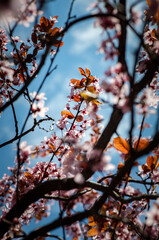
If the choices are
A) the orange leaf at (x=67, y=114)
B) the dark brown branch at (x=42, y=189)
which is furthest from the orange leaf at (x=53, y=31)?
the dark brown branch at (x=42, y=189)

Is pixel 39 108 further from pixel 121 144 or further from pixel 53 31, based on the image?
pixel 53 31

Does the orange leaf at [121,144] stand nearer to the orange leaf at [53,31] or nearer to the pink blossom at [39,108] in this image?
the pink blossom at [39,108]

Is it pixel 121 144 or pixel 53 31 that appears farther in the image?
pixel 53 31

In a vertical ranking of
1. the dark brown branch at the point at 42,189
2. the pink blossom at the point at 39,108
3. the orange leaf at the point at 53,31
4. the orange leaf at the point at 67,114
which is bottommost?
the dark brown branch at the point at 42,189

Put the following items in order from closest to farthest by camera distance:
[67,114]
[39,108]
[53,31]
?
[39,108], [53,31], [67,114]

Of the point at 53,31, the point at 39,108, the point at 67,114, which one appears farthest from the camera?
the point at 67,114

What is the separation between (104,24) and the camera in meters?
1.00

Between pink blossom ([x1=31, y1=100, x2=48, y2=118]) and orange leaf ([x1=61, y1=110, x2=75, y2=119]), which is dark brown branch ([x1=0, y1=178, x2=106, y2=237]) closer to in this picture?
pink blossom ([x1=31, y1=100, x2=48, y2=118])

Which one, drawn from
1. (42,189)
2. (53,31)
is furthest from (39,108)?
(53,31)

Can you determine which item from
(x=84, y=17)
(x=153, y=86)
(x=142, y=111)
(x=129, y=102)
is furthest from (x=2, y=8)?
(x=153, y=86)

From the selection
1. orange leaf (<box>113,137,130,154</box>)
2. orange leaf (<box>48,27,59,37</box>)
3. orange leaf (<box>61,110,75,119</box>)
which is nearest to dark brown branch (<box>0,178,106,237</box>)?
orange leaf (<box>113,137,130,154</box>)

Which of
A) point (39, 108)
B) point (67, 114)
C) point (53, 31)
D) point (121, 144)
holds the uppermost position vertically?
point (53, 31)

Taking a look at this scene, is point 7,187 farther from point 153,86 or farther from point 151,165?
point 153,86

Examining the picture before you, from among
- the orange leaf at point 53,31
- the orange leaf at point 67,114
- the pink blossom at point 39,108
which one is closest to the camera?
the pink blossom at point 39,108
